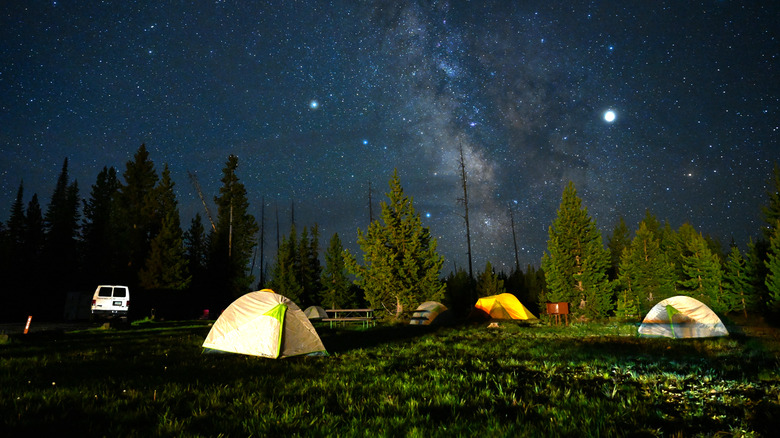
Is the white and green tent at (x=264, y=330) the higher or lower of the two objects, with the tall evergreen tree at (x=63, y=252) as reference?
lower

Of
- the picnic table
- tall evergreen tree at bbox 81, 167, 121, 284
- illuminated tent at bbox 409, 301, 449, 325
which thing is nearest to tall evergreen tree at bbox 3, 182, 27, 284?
tall evergreen tree at bbox 81, 167, 121, 284

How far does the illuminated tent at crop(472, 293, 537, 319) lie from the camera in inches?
1258

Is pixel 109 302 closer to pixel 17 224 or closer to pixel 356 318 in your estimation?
pixel 356 318

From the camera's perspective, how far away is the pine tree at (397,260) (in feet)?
111

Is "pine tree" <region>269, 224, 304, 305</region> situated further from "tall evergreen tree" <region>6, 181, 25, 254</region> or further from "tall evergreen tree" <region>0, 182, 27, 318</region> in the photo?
"tall evergreen tree" <region>6, 181, 25, 254</region>

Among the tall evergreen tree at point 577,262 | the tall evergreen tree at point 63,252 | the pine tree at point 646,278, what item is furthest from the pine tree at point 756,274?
the tall evergreen tree at point 63,252

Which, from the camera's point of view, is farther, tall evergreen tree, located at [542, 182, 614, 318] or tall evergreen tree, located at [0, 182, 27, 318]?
tall evergreen tree, located at [0, 182, 27, 318]

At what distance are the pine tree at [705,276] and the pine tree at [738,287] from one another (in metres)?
0.95

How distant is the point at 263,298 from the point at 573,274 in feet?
114

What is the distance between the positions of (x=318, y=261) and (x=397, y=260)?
29556 millimetres

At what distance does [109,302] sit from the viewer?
26938 mm

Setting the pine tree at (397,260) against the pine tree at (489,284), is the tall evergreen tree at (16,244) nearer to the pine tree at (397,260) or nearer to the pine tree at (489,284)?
the pine tree at (397,260)

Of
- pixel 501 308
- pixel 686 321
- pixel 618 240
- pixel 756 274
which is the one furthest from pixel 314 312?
pixel 618 240

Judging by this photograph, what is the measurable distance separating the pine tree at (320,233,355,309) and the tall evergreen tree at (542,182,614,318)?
2802 centimetres
